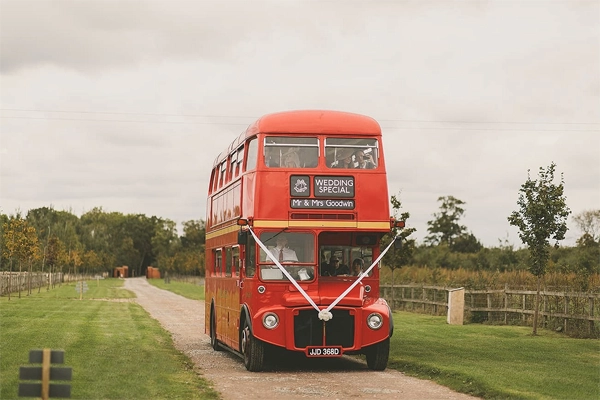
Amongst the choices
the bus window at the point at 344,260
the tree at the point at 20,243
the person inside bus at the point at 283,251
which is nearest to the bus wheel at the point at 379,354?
the bus window at the point at 344,260

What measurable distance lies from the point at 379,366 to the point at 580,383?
414 cm

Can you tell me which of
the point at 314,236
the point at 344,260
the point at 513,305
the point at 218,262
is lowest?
the point at 513,305

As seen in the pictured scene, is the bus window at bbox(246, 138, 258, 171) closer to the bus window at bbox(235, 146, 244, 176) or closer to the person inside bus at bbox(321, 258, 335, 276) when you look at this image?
the bus window at bbox(235, 146, 244, 176)

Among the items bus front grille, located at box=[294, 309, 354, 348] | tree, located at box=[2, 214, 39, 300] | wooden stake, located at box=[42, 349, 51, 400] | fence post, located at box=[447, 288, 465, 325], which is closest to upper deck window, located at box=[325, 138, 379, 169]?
bus front grille, located at box=[294, 309, 354, 348]

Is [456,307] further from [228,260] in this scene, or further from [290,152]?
[290,152]

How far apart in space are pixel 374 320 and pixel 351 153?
3.27m

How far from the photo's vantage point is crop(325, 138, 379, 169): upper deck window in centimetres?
1973

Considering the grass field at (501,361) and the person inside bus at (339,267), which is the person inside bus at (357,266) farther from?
the grass field at (501,361)

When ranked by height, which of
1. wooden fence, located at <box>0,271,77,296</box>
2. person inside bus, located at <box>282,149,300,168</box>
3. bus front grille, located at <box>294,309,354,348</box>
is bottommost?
wooden fence, located at <box>0,271,77,296</box>

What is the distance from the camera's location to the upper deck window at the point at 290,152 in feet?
64.3

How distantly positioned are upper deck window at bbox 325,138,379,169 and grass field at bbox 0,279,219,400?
16.1 feet

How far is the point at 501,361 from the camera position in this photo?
811 inches

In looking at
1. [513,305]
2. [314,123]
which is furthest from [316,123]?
[513,305]

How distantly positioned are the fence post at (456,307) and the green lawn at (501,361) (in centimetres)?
284
